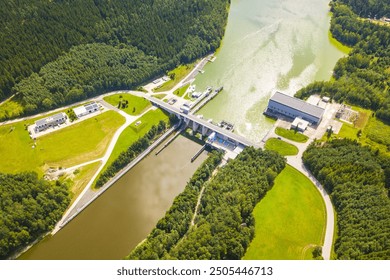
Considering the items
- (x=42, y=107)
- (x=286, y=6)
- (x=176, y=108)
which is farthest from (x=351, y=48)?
(x=42, y=107)

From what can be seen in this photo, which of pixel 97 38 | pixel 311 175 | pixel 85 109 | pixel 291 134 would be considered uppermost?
pixel 97 38

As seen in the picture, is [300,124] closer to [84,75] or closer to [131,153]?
[131,153]

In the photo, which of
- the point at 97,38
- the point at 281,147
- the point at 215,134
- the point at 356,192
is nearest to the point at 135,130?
the point at 215,134

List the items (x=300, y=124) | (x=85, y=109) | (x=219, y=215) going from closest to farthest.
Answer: (x=219, y=215) → (x=300, y=124) → (x=85, y=109)

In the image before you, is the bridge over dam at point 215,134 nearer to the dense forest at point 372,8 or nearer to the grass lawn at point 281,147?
the grass lawn at point 281,147

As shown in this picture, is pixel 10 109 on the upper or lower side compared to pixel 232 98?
lower

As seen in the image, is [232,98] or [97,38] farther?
[97,38]

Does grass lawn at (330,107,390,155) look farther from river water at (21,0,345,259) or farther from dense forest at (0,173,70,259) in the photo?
dense forest at (0,173,70,259)
